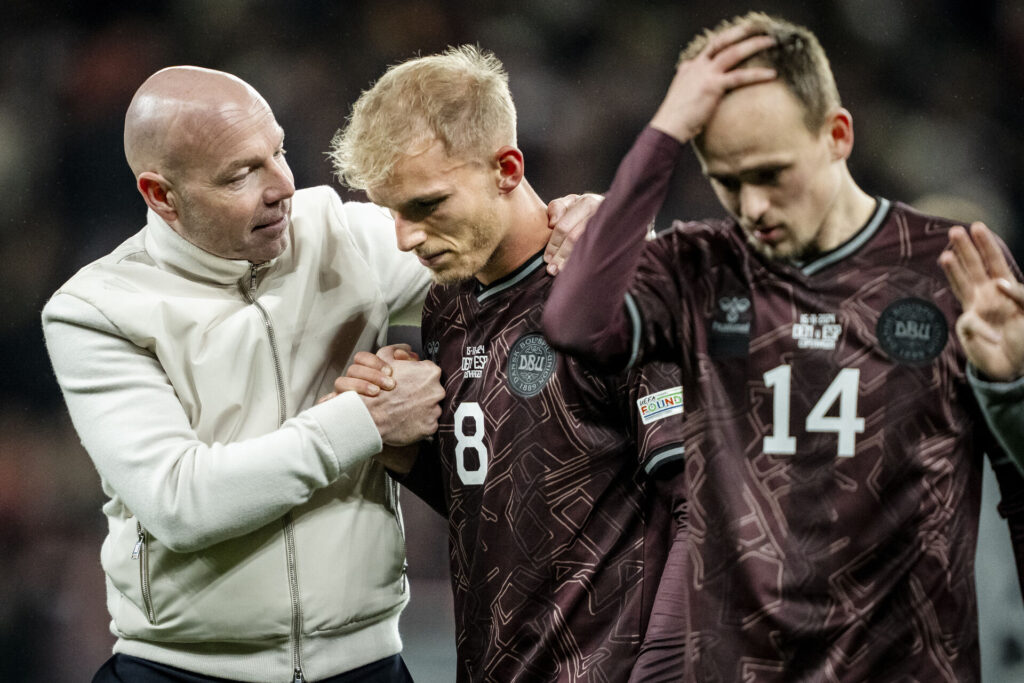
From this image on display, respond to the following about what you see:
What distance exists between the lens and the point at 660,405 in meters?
1.77

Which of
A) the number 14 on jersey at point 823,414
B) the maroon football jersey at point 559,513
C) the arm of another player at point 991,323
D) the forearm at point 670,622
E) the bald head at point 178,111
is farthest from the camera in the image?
the bald head at point 178,111

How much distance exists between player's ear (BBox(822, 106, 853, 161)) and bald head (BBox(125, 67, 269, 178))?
45.4 inches

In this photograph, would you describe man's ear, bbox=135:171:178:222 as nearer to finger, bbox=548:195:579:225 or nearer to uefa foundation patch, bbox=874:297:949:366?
finger, bbox=548:195:579:225

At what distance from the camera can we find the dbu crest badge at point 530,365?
189 cm

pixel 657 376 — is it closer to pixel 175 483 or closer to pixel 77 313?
pixel 175 483

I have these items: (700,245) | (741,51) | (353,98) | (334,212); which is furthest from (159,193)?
(353,98)

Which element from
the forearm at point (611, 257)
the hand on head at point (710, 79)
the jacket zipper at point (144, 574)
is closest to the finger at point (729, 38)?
the hand on head at point (710, 79)

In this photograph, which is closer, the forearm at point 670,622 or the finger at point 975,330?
the finger at point 975,330

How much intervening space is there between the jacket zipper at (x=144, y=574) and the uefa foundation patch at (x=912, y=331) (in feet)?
4.55

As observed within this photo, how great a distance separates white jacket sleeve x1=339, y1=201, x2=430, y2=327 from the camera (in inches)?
90.0

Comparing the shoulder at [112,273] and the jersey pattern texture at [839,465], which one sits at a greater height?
the shoulder at [112,273]

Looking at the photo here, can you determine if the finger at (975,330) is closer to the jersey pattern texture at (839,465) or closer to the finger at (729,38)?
the jersey pattern texture at (839,465)

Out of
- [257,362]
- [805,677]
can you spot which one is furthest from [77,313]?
[805,677]

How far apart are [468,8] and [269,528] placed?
10.1 ft
